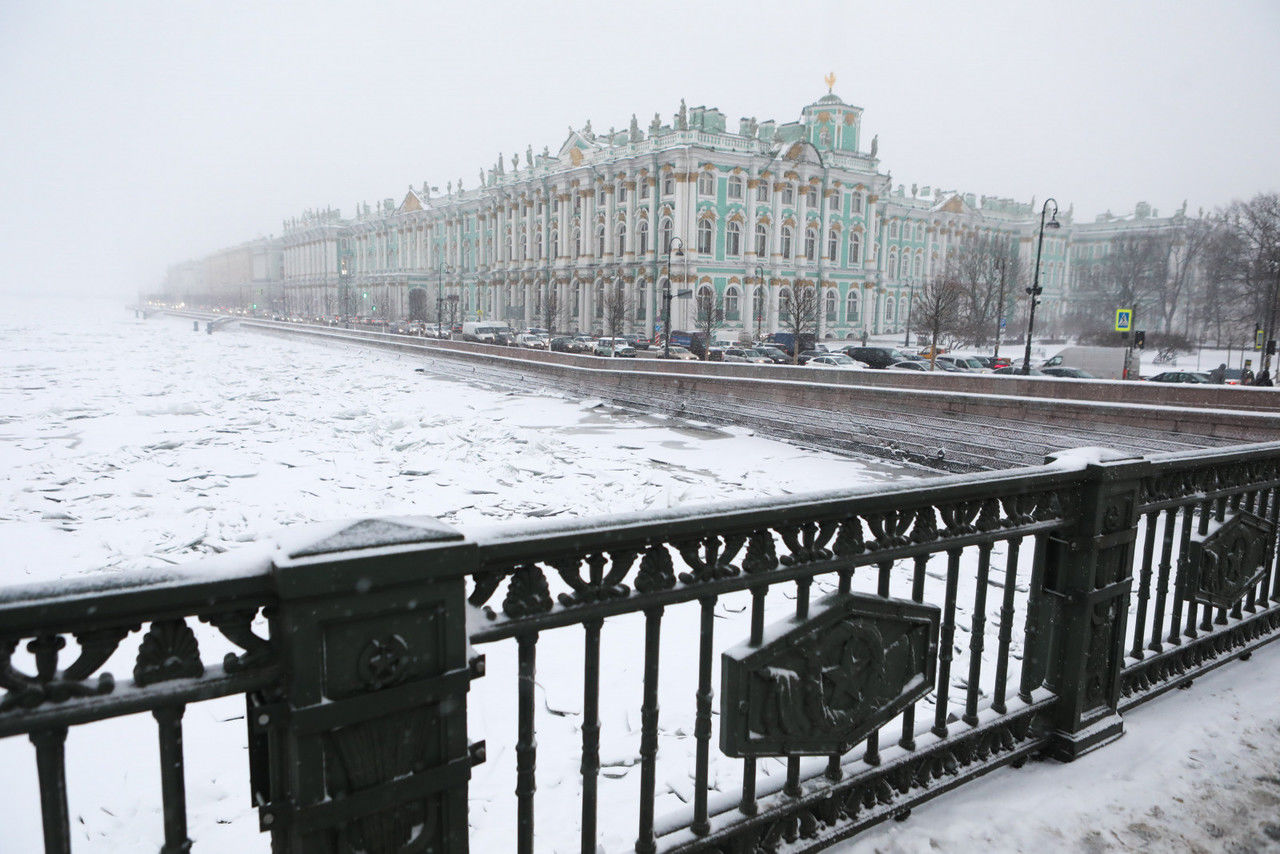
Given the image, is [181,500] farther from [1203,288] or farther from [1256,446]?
[1203,288]

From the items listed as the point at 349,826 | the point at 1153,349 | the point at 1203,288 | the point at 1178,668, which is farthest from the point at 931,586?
the point at 1203,288

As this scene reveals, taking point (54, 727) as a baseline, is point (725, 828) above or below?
below

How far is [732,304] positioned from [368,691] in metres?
58.7

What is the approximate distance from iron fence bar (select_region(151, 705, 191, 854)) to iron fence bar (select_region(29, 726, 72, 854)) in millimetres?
169

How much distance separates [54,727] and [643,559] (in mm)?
1379

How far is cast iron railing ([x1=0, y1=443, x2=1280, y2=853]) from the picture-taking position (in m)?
1.64

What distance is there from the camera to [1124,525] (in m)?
3.52

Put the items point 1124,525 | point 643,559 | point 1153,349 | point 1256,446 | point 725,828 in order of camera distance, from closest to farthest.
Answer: point 643,559 < point 725,828 < point 1124,525 < point 1256,446 < point 1153,349

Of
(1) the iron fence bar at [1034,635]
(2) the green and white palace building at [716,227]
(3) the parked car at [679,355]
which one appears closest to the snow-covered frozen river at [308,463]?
(1) the iron fence bar at [1034,635]

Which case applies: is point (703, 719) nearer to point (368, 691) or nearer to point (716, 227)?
→ point (368, 691)

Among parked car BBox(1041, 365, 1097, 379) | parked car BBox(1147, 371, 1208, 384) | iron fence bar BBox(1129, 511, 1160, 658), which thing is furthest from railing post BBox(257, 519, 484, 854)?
parked car BBox(1041, 365, 1097, 379)

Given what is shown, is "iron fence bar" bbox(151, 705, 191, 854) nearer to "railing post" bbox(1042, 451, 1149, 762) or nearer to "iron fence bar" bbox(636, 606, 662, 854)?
"iron fence bar" bbox(636, 606, 662, 854)

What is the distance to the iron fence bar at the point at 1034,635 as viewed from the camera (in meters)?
3.50

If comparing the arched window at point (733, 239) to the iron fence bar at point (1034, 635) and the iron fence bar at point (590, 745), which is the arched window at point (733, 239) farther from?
the iron fence bar at point (590, 745)
